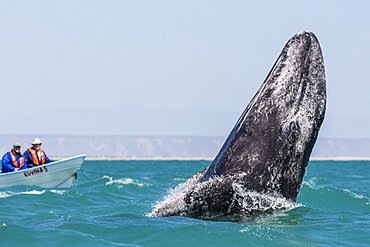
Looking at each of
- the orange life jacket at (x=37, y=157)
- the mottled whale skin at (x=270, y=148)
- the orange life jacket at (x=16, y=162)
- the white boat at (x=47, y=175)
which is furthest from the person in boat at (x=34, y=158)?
the mottled whale skin at (x=270, y=148)

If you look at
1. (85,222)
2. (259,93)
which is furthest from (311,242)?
(85,222)

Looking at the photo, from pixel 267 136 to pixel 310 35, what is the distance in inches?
75.1

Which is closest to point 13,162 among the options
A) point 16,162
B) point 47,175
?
point 16,162

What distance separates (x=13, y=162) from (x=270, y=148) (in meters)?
14.8

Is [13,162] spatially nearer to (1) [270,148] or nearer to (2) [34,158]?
(2) [34,158]

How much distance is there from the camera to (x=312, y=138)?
8969 millimetres

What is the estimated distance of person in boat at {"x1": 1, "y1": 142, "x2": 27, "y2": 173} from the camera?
21.4 m

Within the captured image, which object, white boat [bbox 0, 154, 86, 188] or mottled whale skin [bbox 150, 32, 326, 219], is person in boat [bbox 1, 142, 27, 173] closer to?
white boat [bbox 0, 154, 86, 188]

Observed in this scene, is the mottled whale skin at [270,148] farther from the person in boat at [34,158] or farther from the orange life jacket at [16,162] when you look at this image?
the person in boat at [34,158]

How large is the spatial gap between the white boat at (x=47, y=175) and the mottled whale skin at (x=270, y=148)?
13069 mm

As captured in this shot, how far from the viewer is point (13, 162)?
21656 millimetres

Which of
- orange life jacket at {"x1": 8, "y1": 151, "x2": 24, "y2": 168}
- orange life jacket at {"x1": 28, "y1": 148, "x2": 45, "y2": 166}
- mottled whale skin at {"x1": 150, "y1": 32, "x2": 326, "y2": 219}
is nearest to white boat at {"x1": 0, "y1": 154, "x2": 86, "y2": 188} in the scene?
orange life jacket at {"x1": 28, "y1": 148, "x2": 45, "y2": 166}

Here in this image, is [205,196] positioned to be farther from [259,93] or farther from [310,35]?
[310,35]

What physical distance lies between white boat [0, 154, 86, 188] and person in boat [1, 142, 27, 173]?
554 millimetres
